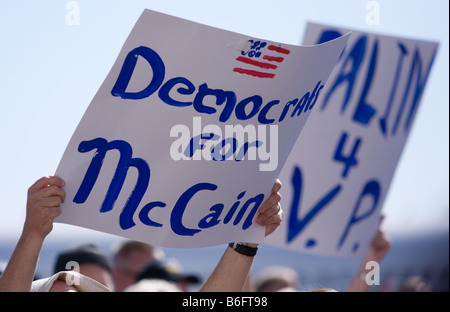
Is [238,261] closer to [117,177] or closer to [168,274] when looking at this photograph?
[117,177]

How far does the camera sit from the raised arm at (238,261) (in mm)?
2971

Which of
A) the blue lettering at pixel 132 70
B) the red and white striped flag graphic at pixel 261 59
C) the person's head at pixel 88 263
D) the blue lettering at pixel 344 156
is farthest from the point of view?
the blue lettering at pixel 344 156

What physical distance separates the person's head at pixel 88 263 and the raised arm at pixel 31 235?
1.41m

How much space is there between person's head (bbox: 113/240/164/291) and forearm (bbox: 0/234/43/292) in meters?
3.04

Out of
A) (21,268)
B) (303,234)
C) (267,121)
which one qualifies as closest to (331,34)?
(303,234)

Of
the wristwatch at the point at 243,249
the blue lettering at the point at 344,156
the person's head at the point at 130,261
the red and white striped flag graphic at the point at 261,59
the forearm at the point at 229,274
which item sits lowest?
the forearm at the point at 229,274

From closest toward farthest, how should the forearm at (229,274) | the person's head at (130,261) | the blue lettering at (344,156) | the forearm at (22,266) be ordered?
the forearm at (22,266) → the forearm at (229,274) → the blue lettering at (344,156) → the person's head at (130,261)

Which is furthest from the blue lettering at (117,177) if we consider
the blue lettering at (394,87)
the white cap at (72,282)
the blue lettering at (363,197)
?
the blue lettering at (394,87)

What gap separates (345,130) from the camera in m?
4.54

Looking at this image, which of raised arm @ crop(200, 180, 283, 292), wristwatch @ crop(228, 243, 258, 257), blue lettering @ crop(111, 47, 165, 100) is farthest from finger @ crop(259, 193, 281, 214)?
blue lettering @ crop(111, 47, 165, 100)

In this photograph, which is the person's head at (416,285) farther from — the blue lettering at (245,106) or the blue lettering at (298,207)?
the blue lettering at (245,106)

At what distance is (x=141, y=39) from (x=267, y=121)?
56cm

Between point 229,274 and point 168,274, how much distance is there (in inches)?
71.1
